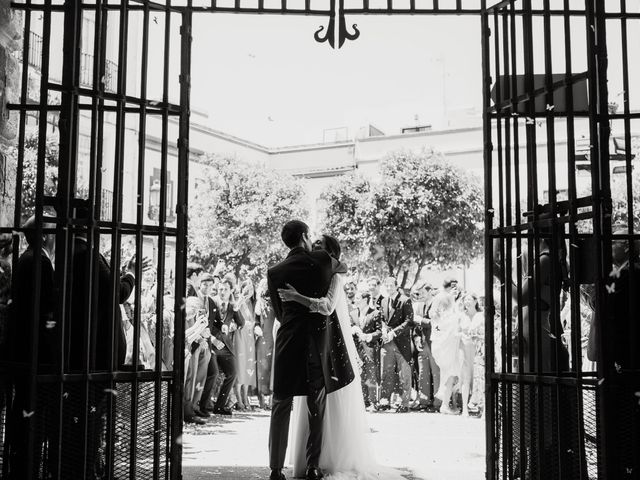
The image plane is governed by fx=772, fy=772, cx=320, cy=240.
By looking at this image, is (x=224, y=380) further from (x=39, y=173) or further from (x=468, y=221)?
(x=468, y=221)

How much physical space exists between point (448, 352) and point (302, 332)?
611cm

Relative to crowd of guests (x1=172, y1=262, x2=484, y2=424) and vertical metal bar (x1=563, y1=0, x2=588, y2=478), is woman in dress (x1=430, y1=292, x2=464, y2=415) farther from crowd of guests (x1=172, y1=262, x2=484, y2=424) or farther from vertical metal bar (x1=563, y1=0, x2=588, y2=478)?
vertical metal bar (x1=563, y1=0, x2=588, y2=478)

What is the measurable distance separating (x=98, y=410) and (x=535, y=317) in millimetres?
2932

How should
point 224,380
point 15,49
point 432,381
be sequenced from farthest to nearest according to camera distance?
point 432,381 < point 224,380 < point 15,49

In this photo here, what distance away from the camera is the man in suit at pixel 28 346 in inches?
186

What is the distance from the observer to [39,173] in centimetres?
459

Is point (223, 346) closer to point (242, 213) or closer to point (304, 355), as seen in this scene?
point (304, 355)

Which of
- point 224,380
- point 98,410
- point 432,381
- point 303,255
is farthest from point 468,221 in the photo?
point 98,410

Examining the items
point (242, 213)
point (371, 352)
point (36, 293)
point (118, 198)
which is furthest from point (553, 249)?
point (242, 213)

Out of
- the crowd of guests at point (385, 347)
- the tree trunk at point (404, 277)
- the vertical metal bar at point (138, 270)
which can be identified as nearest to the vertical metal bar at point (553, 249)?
the vertical metal bar at point (138, 270)

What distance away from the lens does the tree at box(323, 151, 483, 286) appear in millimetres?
28578

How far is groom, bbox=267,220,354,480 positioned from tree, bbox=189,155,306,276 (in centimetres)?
2559

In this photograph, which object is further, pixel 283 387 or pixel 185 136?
pixel 283 387

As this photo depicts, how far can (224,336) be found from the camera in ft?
36.6
